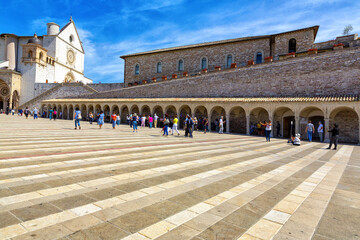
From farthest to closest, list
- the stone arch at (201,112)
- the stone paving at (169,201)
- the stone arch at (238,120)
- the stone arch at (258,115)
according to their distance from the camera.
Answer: the stone arch at (201,112)
the stone arch at (238,120)
the stone arch at (258,115)
the stone paving at (169,201)

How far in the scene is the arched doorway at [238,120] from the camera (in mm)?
25828

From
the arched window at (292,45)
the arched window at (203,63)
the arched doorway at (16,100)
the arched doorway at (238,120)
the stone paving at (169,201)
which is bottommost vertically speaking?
the stone paving at (169,201)

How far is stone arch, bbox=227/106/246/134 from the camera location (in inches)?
1016

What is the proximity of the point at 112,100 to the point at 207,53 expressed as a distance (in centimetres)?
1741

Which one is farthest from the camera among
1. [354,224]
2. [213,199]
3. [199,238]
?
[213,199]

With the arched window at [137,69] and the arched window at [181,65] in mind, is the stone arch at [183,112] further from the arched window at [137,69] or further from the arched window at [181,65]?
the arched window at [137,69]

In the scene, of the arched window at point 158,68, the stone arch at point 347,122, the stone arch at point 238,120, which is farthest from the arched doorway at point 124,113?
the stone arch at point 347,122

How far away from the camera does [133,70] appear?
43.5m

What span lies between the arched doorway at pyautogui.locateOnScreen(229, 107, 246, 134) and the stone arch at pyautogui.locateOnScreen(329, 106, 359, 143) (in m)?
8.62

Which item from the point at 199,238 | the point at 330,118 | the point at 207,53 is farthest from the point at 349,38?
the point at 199,238

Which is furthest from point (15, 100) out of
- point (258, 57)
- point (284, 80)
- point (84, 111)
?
point (284, 80)

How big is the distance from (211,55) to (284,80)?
48.2 ft

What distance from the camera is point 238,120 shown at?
85.9ft

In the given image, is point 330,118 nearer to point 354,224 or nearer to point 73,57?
point 354,224
